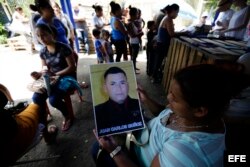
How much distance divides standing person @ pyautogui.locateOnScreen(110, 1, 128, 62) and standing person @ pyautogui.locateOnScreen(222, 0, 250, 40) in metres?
2.39

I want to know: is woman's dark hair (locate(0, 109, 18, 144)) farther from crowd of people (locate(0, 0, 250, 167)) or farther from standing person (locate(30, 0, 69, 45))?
standing person (locate(30, 0, 69, 45))

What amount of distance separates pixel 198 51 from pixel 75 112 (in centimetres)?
225

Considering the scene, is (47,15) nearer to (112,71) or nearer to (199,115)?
(112,71)

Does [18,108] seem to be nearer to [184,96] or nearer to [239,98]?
[184,96]

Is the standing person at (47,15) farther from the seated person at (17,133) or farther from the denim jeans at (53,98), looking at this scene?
the seated person at (17,133)

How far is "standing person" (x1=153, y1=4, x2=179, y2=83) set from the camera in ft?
11.4

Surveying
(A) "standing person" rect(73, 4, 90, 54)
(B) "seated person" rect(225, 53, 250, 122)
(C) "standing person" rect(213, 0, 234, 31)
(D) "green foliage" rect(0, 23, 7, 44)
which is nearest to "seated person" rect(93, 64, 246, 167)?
(B) "seated person" rect(225, 53, 250, 122)

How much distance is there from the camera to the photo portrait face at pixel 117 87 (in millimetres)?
1295

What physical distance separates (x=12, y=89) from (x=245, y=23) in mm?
5350

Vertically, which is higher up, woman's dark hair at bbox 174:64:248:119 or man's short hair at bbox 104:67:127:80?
woman's dark hair at bbox 174:64:248:119

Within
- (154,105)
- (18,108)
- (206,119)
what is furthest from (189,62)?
(18,108)

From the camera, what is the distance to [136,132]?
1326 millimetres

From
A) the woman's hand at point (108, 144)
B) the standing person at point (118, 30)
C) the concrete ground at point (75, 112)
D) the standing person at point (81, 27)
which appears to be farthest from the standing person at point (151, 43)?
the woman's hand at point (108, 144)

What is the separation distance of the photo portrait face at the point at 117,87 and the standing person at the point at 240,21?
3677mm
